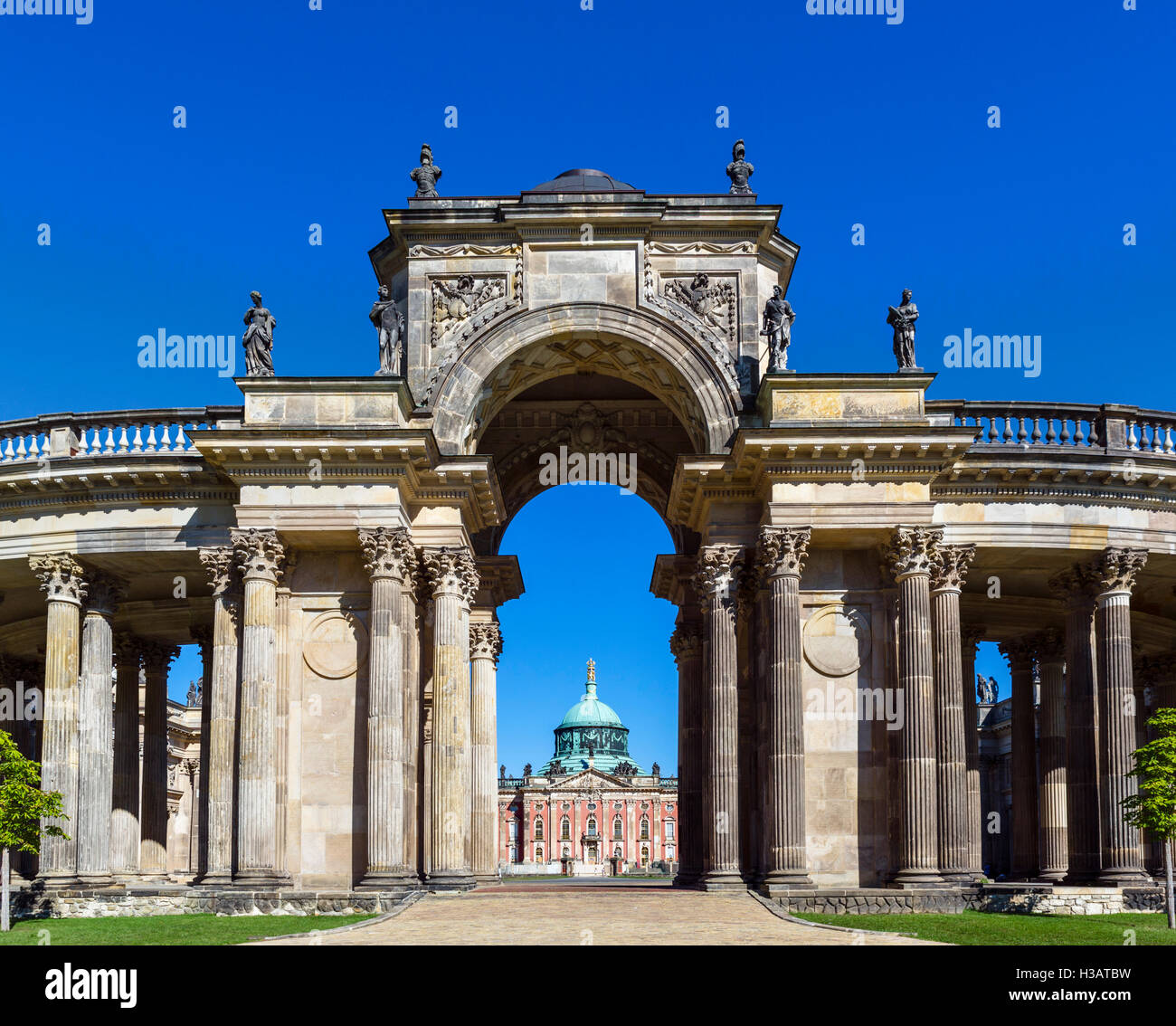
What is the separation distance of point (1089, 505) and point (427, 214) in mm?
23979

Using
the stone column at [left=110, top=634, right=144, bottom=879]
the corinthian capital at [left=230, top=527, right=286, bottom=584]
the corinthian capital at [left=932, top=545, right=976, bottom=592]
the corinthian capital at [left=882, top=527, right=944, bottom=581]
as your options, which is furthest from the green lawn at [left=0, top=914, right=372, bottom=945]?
the corinthian capital at [left=932, top=545, right=976, bottom=592]

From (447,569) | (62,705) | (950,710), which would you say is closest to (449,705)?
(447,569)

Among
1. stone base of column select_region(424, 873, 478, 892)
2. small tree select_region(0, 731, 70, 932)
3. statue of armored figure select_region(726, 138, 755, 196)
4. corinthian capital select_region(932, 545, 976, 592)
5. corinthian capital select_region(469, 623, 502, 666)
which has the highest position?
statue of armored figure select_region(726, 138, 755, 196)

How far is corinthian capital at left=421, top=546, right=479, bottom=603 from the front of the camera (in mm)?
45219

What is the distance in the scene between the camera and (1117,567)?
46.5m

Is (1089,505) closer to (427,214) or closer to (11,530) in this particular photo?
(427,214)

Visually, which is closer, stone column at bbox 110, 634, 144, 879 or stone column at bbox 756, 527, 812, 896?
stone column at bbox 756, 527, 812, 896

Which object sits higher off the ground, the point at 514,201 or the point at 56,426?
the point at 514,201

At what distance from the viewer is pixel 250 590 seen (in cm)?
4269

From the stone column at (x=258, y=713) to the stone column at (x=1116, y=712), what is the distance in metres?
25.9

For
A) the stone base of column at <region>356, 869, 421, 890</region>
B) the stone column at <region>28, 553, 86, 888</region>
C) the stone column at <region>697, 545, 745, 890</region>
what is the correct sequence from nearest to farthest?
the stone base of column at <region>356, 869, 421, 890</region>
the stone column at <region>697, 545, 745, 890</region>
the stone column at <region>28, 553, 86, 888</region>

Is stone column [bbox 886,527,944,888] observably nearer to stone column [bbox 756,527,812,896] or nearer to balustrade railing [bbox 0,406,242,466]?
stone column [bbox 756,527,812,896]
